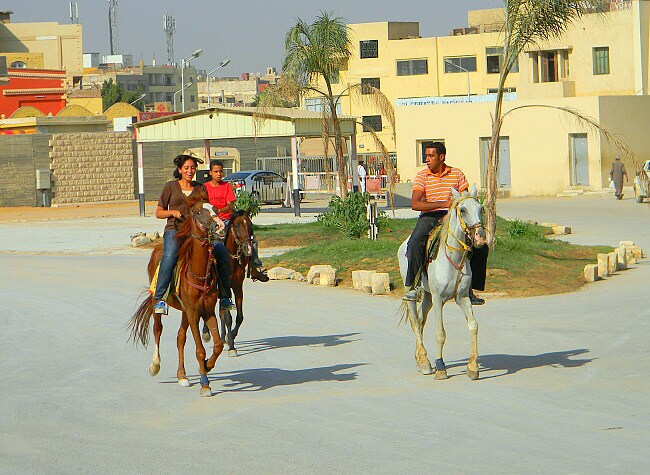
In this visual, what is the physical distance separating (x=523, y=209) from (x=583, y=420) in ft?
115

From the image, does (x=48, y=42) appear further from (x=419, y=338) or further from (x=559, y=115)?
(x=419, y=338)

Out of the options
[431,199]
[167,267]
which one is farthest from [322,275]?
[167,267]

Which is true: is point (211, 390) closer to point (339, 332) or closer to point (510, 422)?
point (510, 422)

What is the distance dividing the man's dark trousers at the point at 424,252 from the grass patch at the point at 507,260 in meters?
6.67

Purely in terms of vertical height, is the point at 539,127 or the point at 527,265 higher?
the point at 539,127

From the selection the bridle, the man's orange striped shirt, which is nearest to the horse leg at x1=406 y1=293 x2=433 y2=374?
the bridle

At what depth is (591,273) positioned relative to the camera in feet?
65.7

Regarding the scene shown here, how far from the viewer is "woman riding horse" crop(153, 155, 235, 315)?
11.2 m

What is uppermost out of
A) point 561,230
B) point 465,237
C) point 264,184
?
point 264,184

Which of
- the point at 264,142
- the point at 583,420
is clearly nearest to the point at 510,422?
the point at 583,420

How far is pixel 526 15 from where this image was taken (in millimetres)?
21672

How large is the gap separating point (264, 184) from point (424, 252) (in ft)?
136

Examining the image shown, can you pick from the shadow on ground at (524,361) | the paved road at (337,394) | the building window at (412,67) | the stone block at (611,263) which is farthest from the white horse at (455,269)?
the building window at (412,67)

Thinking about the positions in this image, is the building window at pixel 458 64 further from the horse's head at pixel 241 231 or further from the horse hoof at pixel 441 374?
the horse hoof at pixel 441 374
